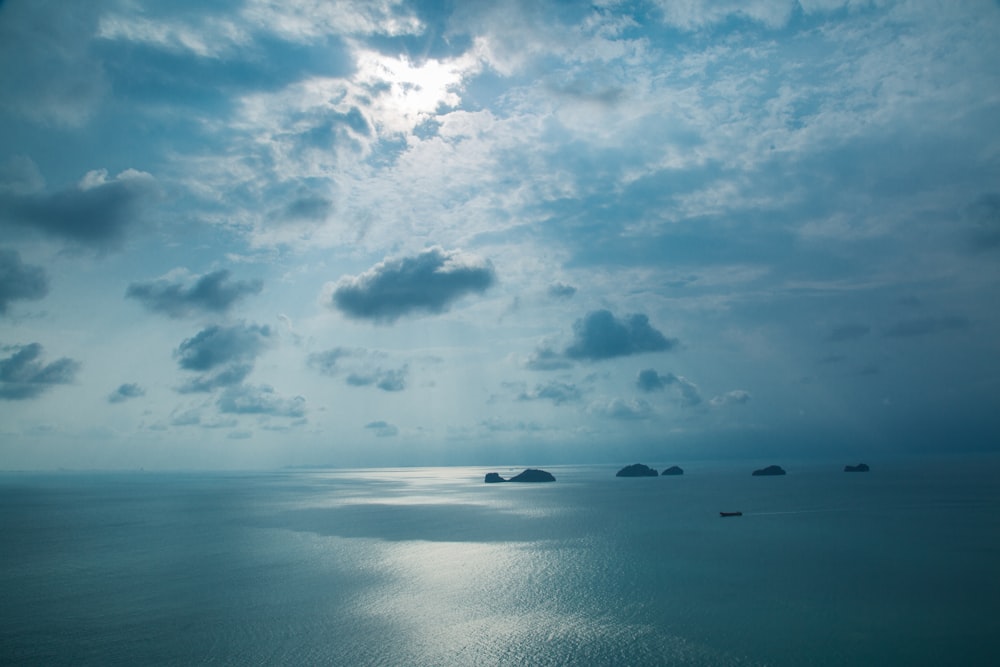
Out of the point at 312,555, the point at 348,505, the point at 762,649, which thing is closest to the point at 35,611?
the point at 312,555

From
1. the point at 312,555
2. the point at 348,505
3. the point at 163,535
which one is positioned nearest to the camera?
the point at 312,555

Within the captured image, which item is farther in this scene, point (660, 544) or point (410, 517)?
point (410, 517)

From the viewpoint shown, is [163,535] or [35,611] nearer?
[35,611]

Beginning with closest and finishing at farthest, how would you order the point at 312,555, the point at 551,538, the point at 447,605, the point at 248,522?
the point at 447,605 → the point at 312,555 → the point at 551,538 → the point at 248,522

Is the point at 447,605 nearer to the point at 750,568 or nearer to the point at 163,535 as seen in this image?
the point at 750,568

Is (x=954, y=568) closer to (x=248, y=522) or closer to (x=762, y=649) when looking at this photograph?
(x=762, y=649)

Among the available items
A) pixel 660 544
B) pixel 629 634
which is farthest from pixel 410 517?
pixel 629 634
